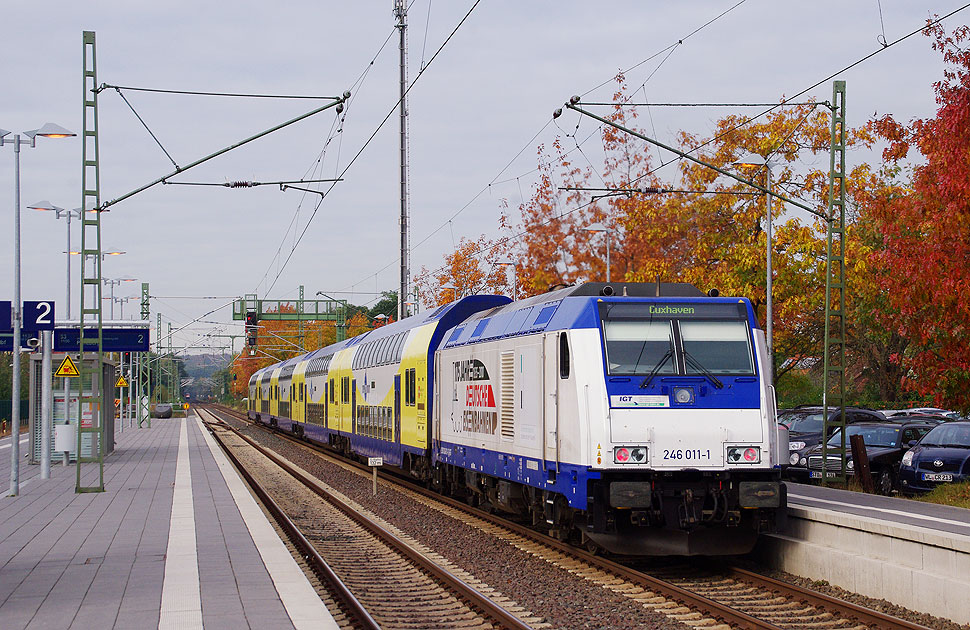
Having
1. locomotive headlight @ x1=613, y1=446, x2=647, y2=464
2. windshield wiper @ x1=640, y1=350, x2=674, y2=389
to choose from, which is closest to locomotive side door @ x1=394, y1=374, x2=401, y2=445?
windshield wiper @ x1=640, y1=350, x2=674, y2=389

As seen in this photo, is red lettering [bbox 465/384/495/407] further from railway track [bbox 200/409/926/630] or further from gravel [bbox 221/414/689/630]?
railway track [bbox 200/409/926/630]

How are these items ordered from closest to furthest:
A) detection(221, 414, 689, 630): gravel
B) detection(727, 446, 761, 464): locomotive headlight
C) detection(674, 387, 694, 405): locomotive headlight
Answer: detection(221, 414, 689, 630): gravel, detection(727, 446, 761, 464): locomotive headlight, detection(674, 387, 694, 405): locomotive headlight

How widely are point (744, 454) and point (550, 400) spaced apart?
2.38 m

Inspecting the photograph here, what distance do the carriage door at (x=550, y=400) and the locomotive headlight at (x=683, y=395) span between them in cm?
147

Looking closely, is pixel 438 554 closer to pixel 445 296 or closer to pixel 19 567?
pixel 19 567

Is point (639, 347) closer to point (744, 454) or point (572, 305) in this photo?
point (572, 305)

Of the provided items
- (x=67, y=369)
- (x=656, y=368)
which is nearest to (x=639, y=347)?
(x=656, y=368)

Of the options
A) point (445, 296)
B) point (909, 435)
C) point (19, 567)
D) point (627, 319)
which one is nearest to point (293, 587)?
point (19, 567)

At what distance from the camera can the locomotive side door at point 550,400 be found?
1334 cm

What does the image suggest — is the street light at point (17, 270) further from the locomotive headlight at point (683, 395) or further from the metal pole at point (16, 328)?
the locomotive headlight at point (683, 395)

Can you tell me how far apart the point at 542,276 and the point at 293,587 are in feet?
102

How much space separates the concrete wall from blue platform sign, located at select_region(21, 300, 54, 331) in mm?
15878

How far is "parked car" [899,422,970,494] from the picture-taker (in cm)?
1972

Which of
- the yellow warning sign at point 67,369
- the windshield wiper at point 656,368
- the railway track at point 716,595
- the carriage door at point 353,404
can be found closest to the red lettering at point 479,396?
the railway track at point 716,595
